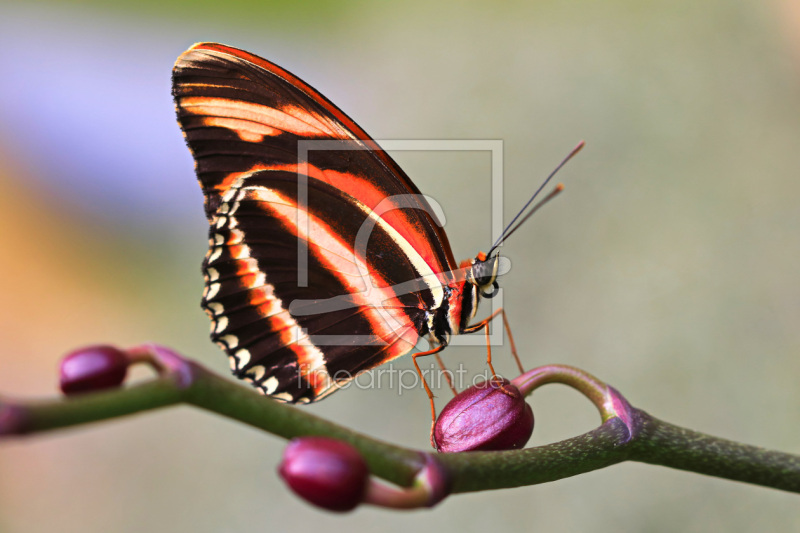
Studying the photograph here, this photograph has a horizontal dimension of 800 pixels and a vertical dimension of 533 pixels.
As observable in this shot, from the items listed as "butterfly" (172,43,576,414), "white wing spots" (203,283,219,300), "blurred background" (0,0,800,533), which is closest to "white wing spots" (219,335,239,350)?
"butterfly" (172,43,576,414)

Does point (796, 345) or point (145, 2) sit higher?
Result: point (145, 2)

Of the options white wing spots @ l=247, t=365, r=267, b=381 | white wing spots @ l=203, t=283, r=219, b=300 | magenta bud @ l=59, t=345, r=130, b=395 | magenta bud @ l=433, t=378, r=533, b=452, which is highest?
magenta bud @ l=59, t=345, r=130, b=395

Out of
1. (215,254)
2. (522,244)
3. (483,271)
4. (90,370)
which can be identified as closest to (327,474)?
(90,370)

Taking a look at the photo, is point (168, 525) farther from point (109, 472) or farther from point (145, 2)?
point (145, 2)

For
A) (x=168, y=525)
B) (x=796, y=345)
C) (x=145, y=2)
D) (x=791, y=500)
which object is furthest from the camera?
(x=145, y=2)

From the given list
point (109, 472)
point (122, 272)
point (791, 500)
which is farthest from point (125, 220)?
point (791, 500)

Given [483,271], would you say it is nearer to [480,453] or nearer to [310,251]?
[310,251]

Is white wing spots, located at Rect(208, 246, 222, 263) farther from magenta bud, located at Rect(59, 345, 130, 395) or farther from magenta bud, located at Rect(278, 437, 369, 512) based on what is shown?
magenta bud, located at Rect(278, 437, 369, 512)
